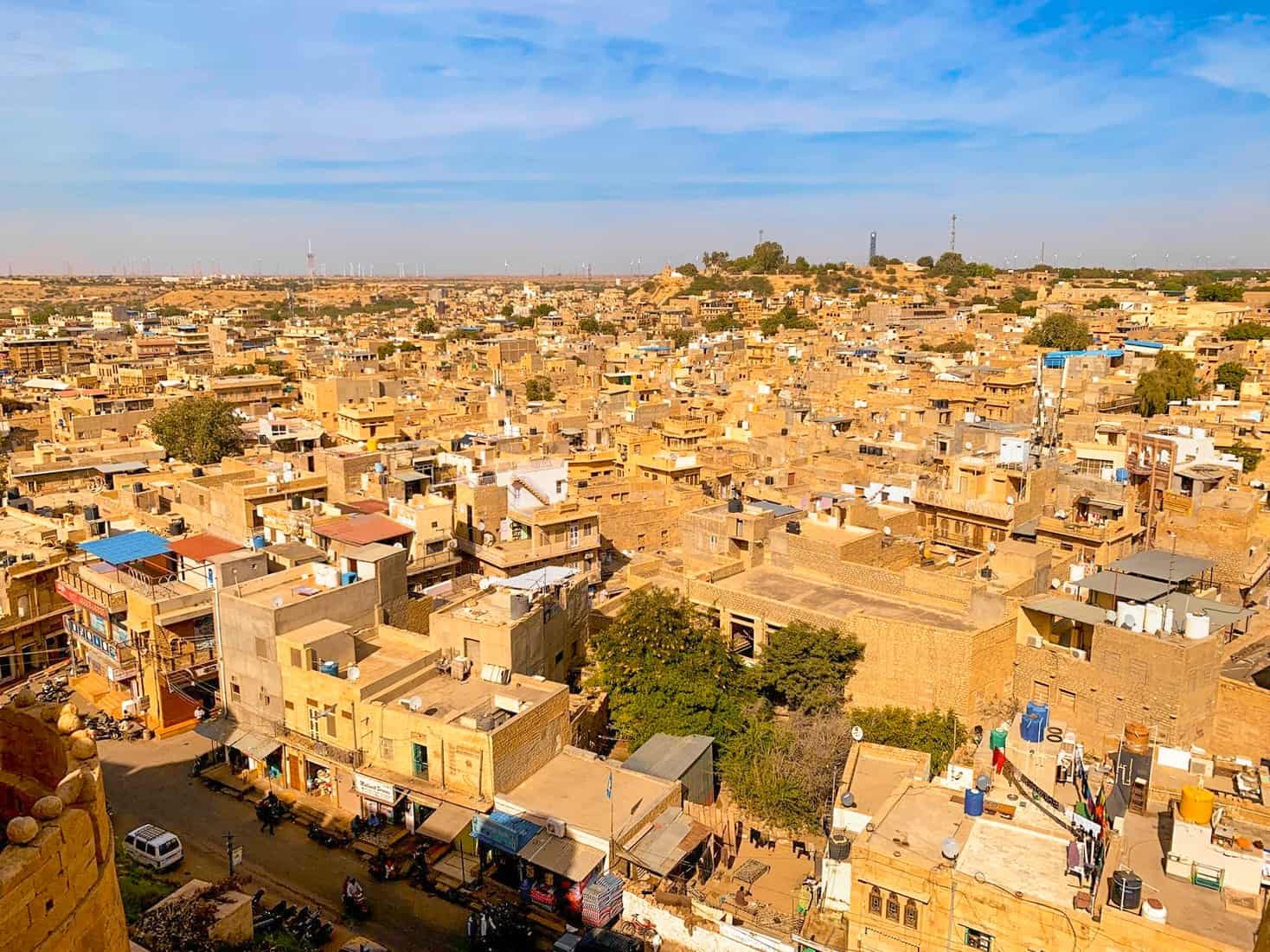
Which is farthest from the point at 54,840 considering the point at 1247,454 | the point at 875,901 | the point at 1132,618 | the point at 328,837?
the point at 1247,454

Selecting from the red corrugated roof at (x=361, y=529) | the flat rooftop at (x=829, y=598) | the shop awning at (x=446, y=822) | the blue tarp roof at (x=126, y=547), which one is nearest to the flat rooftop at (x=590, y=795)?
the shop awning at (x=446, y=822)

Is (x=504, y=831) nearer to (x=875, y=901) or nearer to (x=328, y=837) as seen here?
(x=328, y=837)

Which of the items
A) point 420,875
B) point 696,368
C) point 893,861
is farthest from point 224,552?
point 696,368

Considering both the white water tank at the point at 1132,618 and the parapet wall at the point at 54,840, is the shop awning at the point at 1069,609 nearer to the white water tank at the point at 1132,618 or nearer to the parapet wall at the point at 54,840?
the white water tank at the point at 1132,618

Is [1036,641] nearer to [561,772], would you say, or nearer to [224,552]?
[561,772]

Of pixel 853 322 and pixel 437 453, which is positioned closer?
pixel 437 453

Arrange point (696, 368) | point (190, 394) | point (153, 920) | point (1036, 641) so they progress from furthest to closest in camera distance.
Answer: point (696, 368)
point (190, 394)
point (1036, 641)
point (153, 920)
